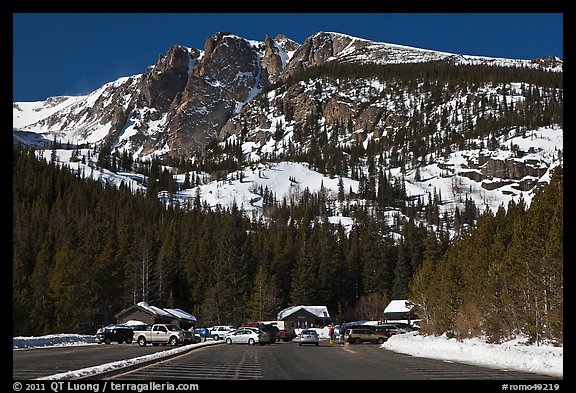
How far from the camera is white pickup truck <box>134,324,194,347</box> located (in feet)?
170

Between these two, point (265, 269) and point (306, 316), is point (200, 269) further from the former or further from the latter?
point (306, 316)

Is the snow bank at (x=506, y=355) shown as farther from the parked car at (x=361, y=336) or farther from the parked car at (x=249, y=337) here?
the parked car at (x=361, y=336)

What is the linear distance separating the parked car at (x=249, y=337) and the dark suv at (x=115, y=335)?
10.4 m

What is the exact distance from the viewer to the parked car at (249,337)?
2119 inches

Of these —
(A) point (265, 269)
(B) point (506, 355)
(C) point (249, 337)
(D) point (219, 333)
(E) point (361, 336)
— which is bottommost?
(D) point (219, 333)

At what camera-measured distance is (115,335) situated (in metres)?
58.2

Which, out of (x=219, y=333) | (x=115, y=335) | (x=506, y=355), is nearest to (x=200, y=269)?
(x=219, y=333)

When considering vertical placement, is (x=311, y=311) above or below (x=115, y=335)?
below

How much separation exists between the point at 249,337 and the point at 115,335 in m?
13.5

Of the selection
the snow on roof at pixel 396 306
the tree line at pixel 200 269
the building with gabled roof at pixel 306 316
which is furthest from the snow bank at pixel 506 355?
the snow on roof at pixel 396 306

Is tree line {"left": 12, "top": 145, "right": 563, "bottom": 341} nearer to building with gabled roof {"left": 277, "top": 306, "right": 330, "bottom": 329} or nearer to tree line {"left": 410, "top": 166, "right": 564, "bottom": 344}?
tree line {"left": 410, "top": 166, "right": 564, "bottom": 344}

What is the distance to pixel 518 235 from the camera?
3622cm
